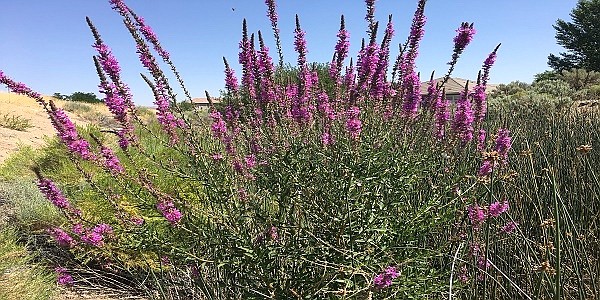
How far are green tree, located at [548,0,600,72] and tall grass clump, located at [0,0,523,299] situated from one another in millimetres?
38682

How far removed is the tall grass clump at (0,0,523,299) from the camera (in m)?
2.82

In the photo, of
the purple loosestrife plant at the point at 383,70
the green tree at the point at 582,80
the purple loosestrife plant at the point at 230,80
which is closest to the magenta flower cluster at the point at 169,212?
the purple loosestrife plant at the point at 230,80

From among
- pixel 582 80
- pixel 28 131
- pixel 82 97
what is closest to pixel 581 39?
pixel 582 80

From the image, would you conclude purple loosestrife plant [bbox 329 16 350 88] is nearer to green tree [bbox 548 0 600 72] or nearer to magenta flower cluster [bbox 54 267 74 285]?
magenta flower cluster [bbox 54 267 74 285]

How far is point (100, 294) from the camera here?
4.62 metres

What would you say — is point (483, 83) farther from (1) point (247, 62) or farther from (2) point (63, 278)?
(2) point (63, 278)

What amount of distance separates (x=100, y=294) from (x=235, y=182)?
97.7 inches

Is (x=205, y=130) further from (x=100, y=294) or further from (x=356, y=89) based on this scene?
(x=100, y=294)

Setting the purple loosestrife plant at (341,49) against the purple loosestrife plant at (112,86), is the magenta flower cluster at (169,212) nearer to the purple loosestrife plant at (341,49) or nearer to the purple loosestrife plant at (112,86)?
the purple loosestrife plant at (112,86)

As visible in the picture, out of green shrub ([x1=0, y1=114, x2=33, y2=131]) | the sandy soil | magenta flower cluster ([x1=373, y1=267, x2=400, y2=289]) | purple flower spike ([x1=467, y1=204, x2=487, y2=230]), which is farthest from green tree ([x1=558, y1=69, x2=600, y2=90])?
magenta flower cluster ([x1=373, y1=267, x2=400, y2=289])

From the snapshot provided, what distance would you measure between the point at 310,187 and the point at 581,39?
137 feet

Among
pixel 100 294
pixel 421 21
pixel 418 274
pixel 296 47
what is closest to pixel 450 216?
pixel 418 274

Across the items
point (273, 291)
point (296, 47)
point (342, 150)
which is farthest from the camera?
point (296, 47)

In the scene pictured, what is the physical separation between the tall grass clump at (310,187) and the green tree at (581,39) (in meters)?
38.7
